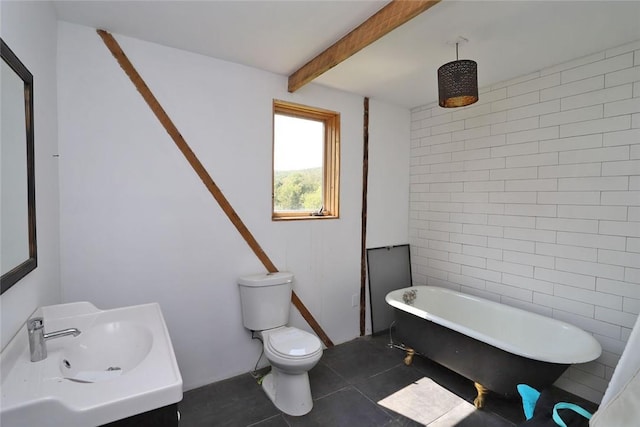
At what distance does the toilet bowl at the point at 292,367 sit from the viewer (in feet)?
6.70

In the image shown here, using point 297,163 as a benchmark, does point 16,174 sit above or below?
below

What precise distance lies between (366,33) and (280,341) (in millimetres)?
2047

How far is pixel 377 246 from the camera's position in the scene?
3.34 meters

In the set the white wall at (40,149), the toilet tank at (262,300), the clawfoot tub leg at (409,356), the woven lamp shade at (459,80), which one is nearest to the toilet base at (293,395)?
the toilet tank at (262,300)

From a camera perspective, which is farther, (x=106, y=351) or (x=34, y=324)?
(x=106, y=351)

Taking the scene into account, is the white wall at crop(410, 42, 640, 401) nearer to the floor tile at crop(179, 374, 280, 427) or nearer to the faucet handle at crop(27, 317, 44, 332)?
the floor tile at crop(179, 374, 280, 427)

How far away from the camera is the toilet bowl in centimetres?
204

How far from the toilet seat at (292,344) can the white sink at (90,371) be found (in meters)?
0.87

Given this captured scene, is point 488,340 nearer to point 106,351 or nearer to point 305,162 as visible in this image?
point 305,162

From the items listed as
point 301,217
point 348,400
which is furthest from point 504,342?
point 301,217

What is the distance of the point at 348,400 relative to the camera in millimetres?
2236

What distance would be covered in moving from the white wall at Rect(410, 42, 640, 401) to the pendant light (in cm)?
93

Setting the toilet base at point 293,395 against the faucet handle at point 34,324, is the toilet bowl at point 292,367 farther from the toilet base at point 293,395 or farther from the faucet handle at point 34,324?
the faucet handle at point 34,324

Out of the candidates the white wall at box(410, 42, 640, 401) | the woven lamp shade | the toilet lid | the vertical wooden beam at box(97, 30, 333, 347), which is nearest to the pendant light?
the woven lamp shade
